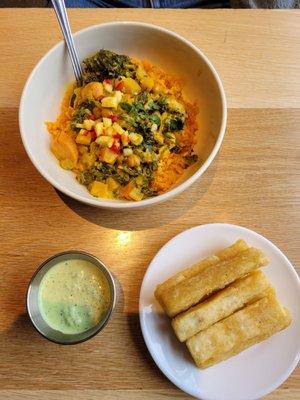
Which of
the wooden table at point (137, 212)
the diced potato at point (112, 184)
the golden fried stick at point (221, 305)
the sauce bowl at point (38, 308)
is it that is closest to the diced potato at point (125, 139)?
the diced potato at point (112, 184)

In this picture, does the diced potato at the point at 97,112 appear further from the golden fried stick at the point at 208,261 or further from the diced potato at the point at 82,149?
the golden fried stick at the point at 208,261

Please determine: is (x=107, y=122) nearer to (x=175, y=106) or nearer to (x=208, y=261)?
(x=175, y=106)

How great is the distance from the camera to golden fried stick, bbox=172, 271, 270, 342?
1130 millimetres

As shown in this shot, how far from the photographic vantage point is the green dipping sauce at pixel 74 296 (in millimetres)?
1190

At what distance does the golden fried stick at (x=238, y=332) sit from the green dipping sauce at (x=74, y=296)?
0.87ft

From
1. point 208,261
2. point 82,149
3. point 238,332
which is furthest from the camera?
point 82,149

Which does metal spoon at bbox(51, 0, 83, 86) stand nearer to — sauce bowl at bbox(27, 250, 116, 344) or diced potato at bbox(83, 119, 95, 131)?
diced potato at bbox(83, 119, 95, 131)

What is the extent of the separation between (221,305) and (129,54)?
34.0 inches

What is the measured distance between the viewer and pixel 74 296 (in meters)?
1.21

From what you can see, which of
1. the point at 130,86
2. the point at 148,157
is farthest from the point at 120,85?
the point at 148,157

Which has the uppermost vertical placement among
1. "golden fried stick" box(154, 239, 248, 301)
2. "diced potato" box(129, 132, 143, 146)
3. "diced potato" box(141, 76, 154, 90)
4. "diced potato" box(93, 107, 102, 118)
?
"diced potato" box(141, 76, 154, 90)

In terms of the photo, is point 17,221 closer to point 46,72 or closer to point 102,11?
point 46,72

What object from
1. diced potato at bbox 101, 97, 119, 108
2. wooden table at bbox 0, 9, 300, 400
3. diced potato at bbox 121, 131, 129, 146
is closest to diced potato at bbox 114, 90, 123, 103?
diced potato at bbox 101, 97, 119, 108

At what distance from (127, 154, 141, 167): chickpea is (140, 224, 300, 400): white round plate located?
0.24 metres
